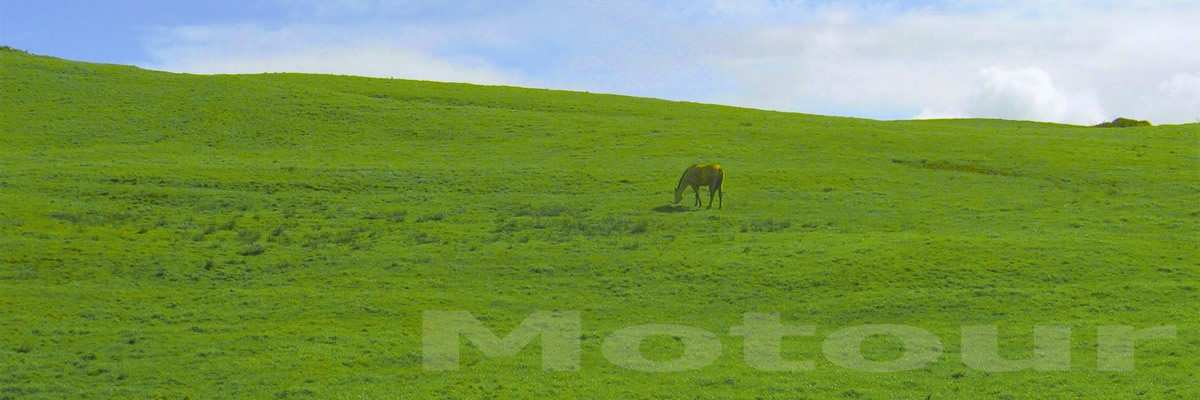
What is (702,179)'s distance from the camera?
144 feet

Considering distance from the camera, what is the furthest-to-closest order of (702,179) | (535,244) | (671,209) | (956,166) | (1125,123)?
1. (1125,123)
2. (956,166)
3. (702,179)
4. (671,209)
5. (535,244)

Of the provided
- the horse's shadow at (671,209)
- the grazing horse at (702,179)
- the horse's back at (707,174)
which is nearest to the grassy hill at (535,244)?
the horse's shadow at (671,209)

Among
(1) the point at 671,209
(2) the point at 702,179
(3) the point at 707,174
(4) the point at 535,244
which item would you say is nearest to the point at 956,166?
(3) the point at 707,174

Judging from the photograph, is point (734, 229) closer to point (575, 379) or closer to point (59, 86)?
point (575, 379)

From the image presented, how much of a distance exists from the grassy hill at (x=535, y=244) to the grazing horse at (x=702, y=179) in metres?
0.89

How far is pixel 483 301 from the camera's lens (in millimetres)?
32375

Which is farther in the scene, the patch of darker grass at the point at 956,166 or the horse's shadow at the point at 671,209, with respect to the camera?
the patch of darker grass at the point at 956,166

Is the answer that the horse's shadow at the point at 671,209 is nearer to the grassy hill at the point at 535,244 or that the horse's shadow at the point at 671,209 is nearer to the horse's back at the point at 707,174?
the grassy hill at the point at 535,244

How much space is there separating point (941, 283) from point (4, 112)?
4336 centimetres

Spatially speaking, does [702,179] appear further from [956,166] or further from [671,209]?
[956,166]

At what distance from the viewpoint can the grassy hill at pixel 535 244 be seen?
26.6m

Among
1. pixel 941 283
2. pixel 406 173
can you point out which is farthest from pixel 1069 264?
pixel 406 173

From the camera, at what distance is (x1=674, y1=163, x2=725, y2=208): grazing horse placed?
4372cm

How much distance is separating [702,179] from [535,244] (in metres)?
8.38
